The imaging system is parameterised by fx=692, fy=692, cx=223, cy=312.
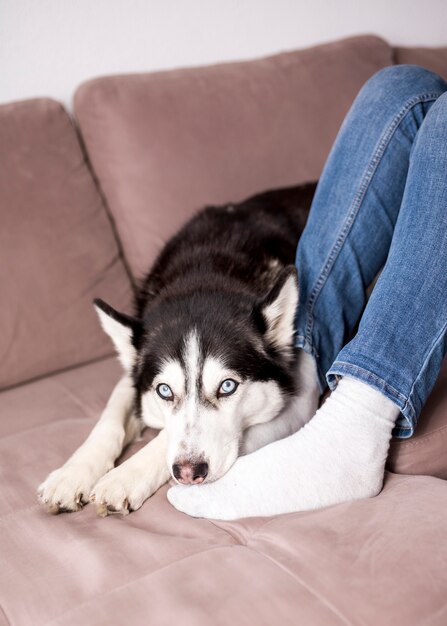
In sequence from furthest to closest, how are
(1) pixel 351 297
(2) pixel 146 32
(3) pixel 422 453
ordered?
(2) pixel 146 32, (1) pixel 351 297, (3) pixel 422 453

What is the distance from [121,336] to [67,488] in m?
0.44

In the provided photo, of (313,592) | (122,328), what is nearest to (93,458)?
(122,328)

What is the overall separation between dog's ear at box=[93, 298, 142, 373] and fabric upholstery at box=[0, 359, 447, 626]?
0.42m

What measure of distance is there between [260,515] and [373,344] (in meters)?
0.45

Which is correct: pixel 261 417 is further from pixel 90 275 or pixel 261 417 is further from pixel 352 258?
pixel 90 275

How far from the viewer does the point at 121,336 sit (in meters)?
1.85

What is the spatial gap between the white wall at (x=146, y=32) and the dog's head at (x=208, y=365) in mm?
1311

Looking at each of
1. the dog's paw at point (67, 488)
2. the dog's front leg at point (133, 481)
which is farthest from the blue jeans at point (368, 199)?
the dog's paw at point (67, 488)

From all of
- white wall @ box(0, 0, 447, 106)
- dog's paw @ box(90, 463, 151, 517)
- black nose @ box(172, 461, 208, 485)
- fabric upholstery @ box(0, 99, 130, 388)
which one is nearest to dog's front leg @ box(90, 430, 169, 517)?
dog's paw @ box(90, 463, 151, 517)

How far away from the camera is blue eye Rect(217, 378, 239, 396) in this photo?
1680 mm

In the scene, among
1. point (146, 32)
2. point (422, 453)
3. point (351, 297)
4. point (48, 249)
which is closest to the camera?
point (422, 453)

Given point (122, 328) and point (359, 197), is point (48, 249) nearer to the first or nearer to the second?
point (122, 328)

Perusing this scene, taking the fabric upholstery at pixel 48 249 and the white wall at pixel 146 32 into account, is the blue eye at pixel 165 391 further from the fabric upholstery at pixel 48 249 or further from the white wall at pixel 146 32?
the white wall at pixel 146 32

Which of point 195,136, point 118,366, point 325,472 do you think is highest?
point 195,136
